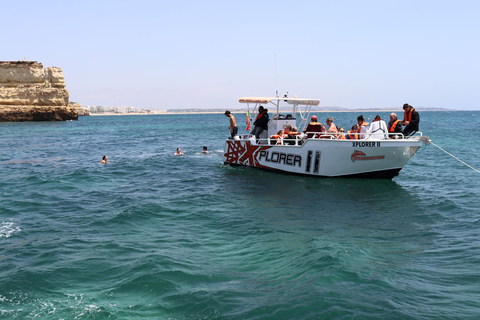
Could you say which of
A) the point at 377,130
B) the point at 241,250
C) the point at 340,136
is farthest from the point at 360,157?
the point at 241,250

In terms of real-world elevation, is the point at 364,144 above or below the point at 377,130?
below

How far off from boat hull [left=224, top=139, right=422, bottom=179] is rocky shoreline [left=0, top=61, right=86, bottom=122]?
65.5 metres

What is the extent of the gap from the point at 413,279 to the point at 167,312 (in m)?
4.01

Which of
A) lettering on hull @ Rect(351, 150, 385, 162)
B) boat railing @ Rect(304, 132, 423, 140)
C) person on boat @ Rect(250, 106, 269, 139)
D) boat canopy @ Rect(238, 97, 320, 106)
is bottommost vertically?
lettering on hull @ Rect(351, 150, 385, 162)

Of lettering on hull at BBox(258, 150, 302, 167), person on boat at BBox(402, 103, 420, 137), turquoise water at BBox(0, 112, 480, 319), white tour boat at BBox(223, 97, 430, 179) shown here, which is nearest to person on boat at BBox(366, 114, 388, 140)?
white tour boat at BBox(223, 97, 430, 179)

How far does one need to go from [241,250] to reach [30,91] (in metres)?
73.3

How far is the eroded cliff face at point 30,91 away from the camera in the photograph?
6969cm

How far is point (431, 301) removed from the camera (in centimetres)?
605

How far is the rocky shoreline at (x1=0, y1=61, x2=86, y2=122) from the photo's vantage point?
69.7 meters

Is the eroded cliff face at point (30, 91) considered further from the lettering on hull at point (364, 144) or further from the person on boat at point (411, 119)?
the person on boat at point (411, 119)

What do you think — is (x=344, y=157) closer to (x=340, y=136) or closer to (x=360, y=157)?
(x=360, y=157)

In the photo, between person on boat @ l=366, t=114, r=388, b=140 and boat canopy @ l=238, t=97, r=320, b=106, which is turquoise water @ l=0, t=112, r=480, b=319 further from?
boat canopy @ l=238, t=97, r=320, b=106

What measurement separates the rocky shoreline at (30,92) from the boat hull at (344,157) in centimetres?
6546

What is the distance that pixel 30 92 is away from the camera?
70.9 metres
